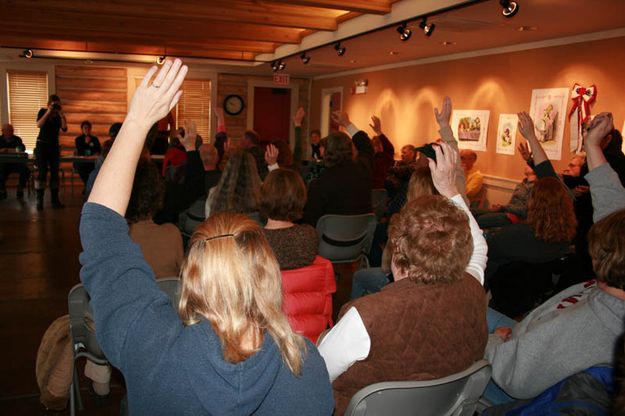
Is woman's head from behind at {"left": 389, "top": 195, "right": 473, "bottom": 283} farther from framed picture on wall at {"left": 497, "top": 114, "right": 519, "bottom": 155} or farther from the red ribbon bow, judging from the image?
framed picture on wall at {"left": 497, "top": 114, "right": 519, "bottom": 155}

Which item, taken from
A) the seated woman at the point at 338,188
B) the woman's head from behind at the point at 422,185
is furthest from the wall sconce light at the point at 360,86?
the woman's head from behind at the point at 422,185

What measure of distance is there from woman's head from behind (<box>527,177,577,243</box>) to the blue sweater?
2.53 meters

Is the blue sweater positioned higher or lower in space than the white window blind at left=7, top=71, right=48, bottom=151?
lower

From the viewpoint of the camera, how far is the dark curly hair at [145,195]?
2805 mm

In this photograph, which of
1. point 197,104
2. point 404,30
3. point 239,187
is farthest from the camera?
point 197,104

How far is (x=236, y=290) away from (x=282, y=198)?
6.22ft

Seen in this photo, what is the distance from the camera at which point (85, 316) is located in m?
2.28

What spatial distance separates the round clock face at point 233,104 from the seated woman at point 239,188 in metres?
9.22

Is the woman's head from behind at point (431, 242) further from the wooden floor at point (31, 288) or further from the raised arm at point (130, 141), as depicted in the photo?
the wooden floor at point (31, 288)

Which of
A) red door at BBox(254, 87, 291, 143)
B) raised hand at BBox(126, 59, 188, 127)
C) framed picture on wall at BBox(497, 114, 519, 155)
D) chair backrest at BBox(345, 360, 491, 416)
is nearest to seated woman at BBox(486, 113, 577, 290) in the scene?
chair backrest at BBox(345, 360, 491, 416)

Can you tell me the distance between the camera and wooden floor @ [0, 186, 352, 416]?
283 cm

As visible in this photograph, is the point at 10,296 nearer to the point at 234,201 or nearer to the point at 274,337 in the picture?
the point at 234,201

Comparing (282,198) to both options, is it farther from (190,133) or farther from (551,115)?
(551,115)

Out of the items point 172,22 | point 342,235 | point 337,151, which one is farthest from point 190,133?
point 172,22
